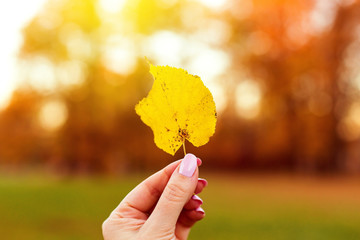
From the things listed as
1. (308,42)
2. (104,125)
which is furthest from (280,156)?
→ (104,125)

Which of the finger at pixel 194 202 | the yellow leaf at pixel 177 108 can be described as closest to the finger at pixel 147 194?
the finger at pixel 194 202

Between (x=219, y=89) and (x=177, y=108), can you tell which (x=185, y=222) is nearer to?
(x=177, y=108)

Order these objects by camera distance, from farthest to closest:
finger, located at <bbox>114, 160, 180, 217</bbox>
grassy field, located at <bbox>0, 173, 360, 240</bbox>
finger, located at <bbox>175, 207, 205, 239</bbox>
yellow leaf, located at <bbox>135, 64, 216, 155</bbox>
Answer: grassy field, located at <bbox>0, 173, 360, 240</bbox>, finger, located at <bbox>175, 207, 205, 239</bbox>, finger, located at <bbox>114, 160, 180, 217</bbox>, yellow leaf, located at <bbox>135, 64, 216, 155</bbox>

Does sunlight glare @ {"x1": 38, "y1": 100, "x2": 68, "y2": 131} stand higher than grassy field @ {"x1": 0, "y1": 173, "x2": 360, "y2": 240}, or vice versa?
sunlight glare @ {"x1": 38, "y1": 100, "x2": 68, "y2": 131}

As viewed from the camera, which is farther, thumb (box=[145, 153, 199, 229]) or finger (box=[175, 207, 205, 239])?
finger (box=[175, 207, 205, 239])

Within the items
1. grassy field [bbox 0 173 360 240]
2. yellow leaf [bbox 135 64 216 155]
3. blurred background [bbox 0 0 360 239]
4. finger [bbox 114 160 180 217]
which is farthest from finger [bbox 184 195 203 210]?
blurred background [bbox 0 0 360 239]

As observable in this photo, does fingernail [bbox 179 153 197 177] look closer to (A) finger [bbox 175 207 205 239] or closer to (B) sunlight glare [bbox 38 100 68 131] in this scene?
(A) finger [bbox 175 207 205 239]
